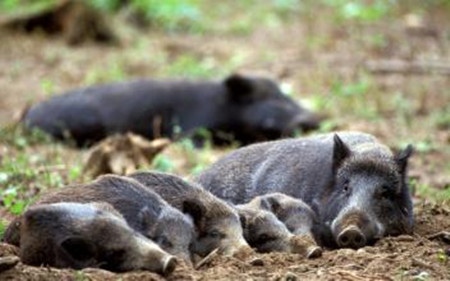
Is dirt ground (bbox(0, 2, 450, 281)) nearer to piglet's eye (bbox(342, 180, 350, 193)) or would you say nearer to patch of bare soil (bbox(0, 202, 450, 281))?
patch of bare soil (bbox(0, 202, 450, 281))

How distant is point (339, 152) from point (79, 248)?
2516 mm

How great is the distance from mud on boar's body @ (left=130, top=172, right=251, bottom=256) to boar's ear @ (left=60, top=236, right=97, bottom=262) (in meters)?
0.95

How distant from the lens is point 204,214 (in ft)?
22.3

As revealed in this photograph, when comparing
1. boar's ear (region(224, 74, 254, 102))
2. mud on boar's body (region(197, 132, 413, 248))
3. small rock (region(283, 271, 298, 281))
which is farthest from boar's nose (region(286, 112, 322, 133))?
small rock (region(283, 271, 298, 281))

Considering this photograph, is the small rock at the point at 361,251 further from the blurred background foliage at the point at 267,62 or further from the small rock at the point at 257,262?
the blurred background foliage at the point at 267,62

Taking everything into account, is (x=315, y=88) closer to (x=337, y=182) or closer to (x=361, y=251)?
(x=337, y=182)

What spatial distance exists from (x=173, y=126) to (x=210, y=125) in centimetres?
59

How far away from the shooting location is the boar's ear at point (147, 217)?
20.9ft

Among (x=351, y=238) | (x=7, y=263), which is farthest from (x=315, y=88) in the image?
(x=7, y=263)

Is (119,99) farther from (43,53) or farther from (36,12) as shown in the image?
(36,12)

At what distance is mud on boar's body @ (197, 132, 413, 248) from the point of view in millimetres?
7246

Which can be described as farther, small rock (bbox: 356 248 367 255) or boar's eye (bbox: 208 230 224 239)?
boar's eye (bbox: 208 230 224 239)

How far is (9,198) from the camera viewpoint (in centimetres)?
818

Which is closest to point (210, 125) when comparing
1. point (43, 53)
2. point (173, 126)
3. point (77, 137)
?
point (173, 126)
